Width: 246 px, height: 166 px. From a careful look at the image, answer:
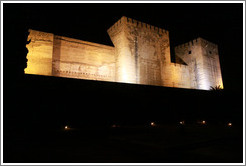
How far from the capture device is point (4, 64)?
10.7 ft

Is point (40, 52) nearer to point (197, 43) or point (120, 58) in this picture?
point (120, 58)

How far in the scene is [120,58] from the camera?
12430 mm

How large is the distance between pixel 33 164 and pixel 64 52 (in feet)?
32.4

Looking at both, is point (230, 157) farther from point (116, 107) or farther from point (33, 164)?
point (116, 107)

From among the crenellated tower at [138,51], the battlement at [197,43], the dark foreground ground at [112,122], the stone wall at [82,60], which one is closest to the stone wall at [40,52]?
the stone wall at [82,60]

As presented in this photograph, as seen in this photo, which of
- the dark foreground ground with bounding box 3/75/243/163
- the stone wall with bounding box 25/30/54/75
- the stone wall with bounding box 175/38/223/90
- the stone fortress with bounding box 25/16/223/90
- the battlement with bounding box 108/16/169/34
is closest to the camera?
the dark foreground ground with bounding box 3/75/243/163

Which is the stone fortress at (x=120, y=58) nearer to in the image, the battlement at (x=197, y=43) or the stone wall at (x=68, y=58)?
the stone wall at (x=68, y=58)

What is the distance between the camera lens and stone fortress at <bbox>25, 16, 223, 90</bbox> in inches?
400

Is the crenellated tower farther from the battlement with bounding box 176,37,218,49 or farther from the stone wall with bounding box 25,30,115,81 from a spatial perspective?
the battlement with bounding box 176,37,218,49

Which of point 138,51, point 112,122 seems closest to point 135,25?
point 138,51

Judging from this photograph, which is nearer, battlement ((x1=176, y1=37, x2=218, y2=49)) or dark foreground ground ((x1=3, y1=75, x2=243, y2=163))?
dark foreground ground ((x1=3, y1=75, x2=243, y2=163))

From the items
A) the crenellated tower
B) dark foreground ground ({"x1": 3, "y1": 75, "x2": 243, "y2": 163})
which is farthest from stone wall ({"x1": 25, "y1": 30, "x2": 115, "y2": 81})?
dark foreground ground ({"x1": 3, "y1": 75, "x2": 243, "y2": 163})

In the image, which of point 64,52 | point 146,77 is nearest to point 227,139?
point 146,77

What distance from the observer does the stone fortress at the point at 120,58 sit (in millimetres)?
10164
